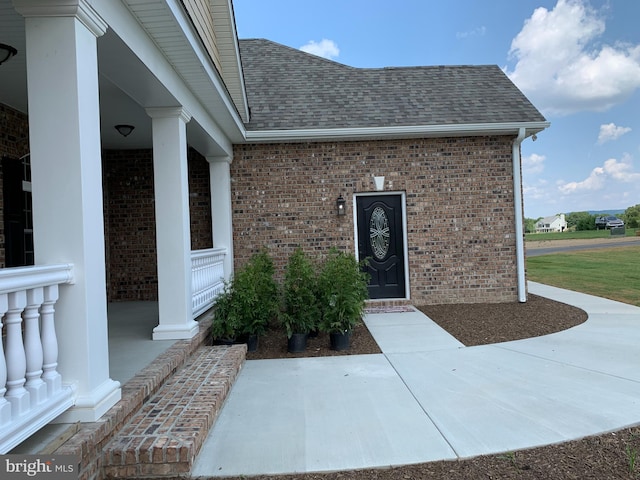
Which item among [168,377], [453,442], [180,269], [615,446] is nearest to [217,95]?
[180,269]

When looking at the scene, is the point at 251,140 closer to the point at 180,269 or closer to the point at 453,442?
the point at 180,269

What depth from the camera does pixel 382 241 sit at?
337 inches

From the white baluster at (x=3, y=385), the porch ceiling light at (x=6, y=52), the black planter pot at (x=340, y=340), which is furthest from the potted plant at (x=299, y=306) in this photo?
the porch ceiling light at (x=6, y=52)

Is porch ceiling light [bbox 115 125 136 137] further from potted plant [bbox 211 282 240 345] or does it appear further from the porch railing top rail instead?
the porch railing top rail

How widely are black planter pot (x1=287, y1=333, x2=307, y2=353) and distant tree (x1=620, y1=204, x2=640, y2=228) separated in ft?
182

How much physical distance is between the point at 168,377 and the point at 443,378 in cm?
266

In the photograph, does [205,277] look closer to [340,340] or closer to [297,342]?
[297,342]

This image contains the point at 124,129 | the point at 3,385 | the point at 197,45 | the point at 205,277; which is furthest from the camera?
the point at 124,129

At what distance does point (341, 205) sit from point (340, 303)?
2880 mm

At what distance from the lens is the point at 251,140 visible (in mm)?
8070

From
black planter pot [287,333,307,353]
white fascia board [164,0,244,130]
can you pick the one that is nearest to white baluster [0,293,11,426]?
white fascia board [164,0,244,130]

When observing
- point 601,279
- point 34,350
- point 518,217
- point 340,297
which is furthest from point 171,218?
point 601,279

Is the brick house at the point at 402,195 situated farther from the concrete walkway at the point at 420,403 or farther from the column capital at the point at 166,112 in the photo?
the column capital at the point at 166,112

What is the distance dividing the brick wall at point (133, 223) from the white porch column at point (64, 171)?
587cm
